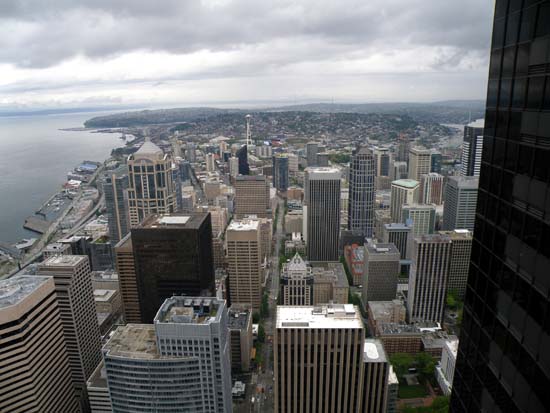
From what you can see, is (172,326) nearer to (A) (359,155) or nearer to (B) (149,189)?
(B) (149,189)

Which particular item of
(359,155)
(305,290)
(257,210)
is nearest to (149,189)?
(305,290)

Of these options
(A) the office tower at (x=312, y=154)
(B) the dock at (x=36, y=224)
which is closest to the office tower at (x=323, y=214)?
(B) the dock at (x=36, y=224)

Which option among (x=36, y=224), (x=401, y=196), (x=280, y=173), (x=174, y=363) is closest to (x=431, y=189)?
(x=401, y=196)

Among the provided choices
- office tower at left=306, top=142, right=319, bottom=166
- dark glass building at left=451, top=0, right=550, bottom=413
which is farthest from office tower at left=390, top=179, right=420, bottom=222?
dark glass building at left=451, top=0, right=550, bottom=413

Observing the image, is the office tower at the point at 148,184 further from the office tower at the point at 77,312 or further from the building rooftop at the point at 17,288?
the building rooftop at the point at 17,288

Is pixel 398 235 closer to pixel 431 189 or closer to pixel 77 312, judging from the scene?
pixel 431 189
